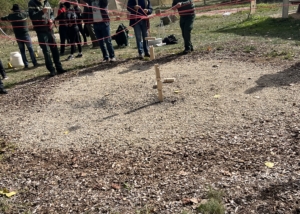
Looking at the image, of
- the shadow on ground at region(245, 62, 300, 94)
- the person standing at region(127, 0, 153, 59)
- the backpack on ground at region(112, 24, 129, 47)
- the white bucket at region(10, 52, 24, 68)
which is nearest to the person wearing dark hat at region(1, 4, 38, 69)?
the white bucket at region(10, 52, 24, 68)

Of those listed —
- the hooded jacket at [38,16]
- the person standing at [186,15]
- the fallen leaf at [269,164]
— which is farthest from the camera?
the person standing at [186,15]

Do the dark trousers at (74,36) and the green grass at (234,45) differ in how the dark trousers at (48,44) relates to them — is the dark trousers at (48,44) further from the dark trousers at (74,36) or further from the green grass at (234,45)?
the dark trousers at (74,36)

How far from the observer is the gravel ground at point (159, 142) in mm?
3381

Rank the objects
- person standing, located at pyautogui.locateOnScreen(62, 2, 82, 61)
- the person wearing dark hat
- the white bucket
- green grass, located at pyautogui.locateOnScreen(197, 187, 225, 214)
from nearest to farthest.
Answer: green grass, located at pyautogui.locateOnScreen(197, 187, 225, 214) → the person wearing dark hat → the white bucket → person standing, located at pyautogui.locateOnScreen(62, 2, 82, 61)

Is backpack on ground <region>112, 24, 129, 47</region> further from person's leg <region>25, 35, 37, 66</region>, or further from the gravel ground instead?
the gravel ground

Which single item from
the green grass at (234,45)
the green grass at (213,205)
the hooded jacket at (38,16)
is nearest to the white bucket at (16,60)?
the green grass at (234,45)


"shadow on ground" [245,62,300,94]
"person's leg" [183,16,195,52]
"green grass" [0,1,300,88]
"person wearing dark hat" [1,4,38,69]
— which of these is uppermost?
"person wearing dark hat" [1,4,38,69]

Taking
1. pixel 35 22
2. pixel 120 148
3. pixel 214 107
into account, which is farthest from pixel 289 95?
pixel 35 22

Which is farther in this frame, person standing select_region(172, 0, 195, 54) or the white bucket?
the white bucket

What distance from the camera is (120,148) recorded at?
444cm

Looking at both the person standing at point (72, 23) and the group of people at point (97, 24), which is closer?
the group of people at point (97, 24)

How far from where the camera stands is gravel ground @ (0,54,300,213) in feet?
11.1

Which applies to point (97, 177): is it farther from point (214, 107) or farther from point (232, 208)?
point (214, 107)

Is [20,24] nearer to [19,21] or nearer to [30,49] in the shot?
[19,21]
